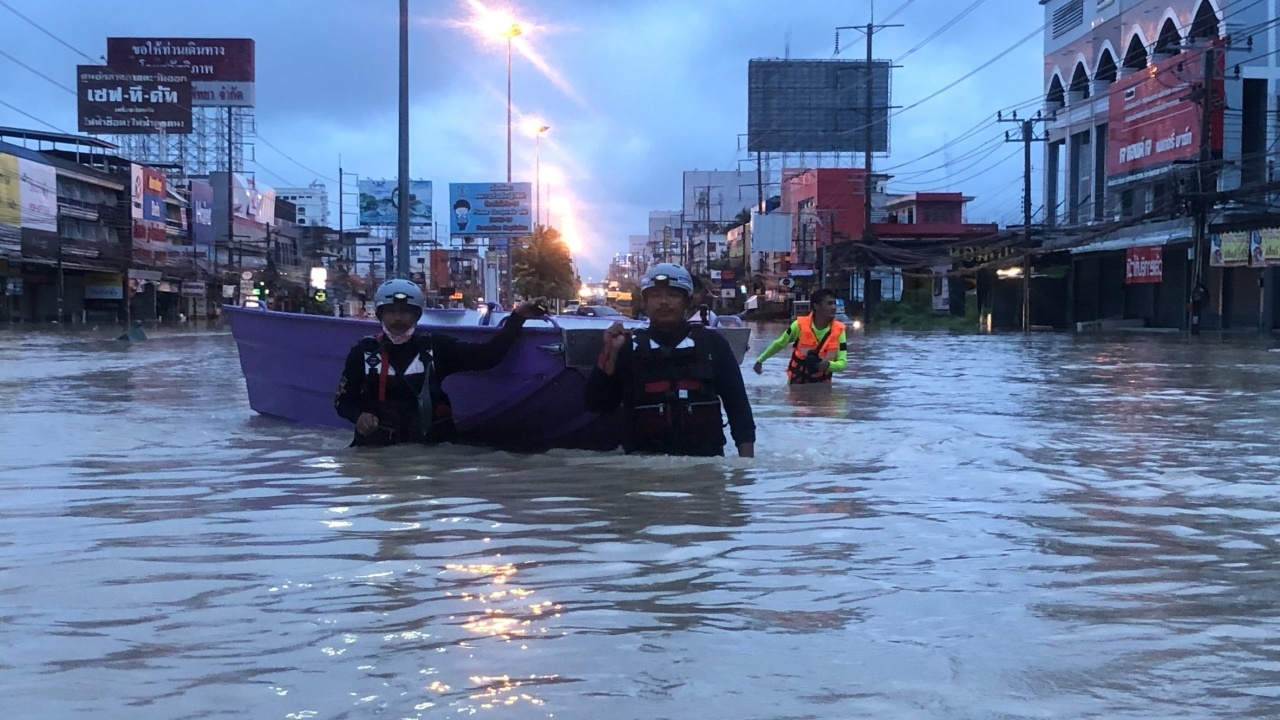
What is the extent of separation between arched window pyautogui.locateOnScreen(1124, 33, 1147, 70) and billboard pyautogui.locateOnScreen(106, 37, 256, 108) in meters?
37.4

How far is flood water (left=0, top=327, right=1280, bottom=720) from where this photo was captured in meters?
3.37

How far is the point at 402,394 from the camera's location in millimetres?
7312

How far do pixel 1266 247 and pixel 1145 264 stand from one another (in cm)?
700

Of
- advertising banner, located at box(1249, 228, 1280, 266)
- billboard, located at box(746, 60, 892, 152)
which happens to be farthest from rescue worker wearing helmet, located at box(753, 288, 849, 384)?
billboard, located at box(746, 60, 892, 152)

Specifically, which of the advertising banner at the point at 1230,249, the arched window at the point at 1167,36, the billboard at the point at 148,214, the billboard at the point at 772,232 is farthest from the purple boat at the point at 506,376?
the billboard at the point at 772,232

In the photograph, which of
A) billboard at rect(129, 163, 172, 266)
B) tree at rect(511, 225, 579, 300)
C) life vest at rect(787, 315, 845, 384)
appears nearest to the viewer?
life vest at rect(787, 315, 845, 384)

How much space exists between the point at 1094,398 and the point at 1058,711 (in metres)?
10.9

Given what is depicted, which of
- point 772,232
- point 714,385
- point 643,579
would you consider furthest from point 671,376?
point 772,232

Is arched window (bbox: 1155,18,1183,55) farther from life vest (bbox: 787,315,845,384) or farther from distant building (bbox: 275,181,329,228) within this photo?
distant building (bbox: 275,181,329,228)

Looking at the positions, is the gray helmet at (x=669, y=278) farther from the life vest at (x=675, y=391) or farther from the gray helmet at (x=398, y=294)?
the gray helmet at (x=398, y=294)

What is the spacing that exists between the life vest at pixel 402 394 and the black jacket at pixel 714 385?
1180 mm

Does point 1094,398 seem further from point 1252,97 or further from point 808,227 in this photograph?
point 808,227

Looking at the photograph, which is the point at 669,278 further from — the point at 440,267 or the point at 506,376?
the point at 440,267

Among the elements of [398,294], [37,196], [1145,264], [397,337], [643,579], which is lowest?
[643,579]
